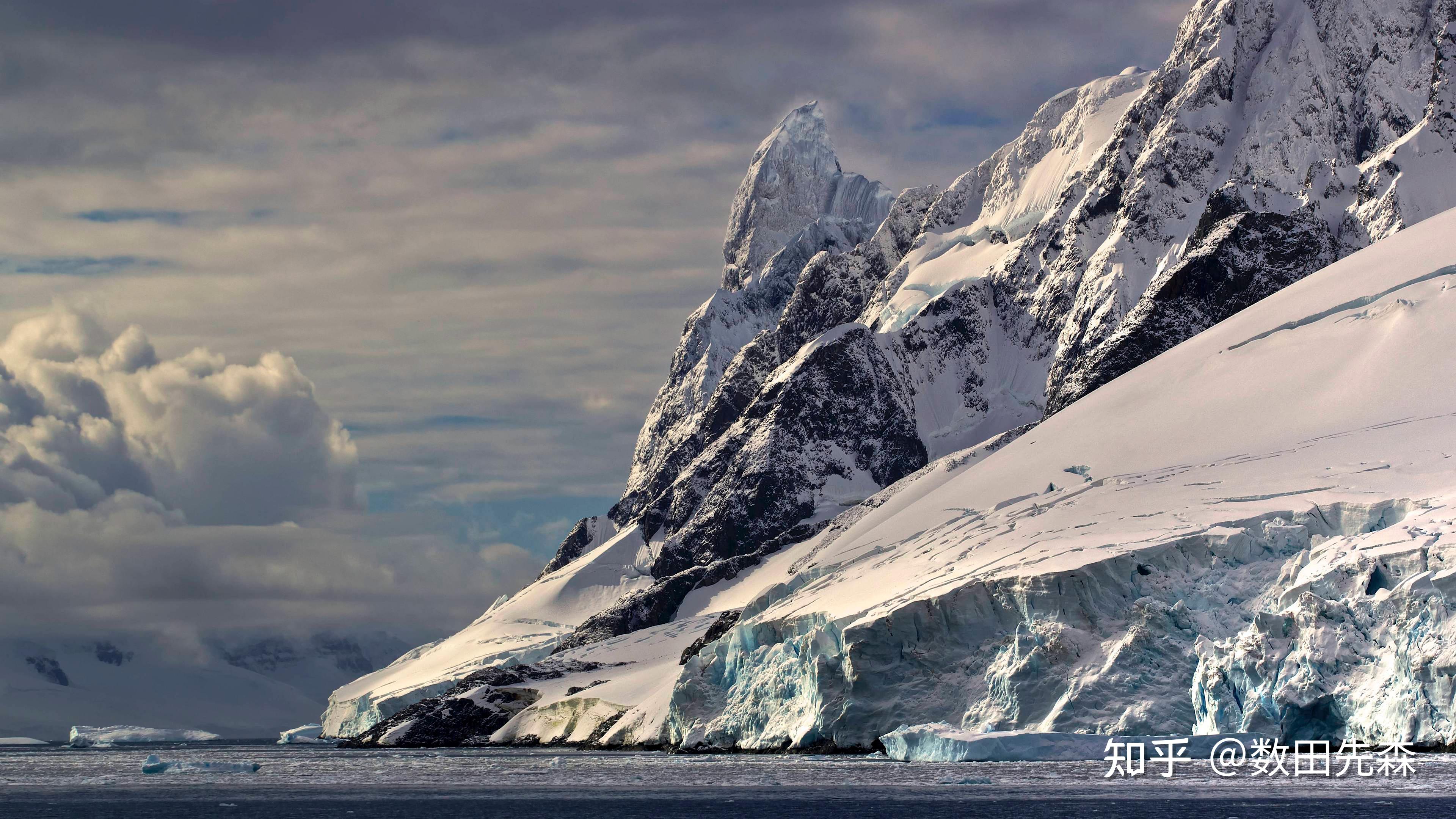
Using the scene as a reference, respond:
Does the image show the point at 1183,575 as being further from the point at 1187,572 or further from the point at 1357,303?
the point at 1357,303

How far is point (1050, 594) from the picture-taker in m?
115

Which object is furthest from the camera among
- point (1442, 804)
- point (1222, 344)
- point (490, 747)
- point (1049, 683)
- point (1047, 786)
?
point (490, 747)

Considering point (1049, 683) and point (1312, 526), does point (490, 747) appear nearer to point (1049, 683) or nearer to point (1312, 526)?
point (1049, 683)

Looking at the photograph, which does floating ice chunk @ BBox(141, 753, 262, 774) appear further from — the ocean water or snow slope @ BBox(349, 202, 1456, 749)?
snow slope @ BBox(349, 202, 1456, 749)

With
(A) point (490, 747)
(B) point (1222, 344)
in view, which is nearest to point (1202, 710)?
(B) point (1222, 344)

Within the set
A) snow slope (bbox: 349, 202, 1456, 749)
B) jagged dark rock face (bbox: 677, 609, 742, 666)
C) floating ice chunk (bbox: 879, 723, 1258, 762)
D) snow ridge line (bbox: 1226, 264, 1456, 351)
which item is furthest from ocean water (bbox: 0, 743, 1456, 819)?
snow ridge line (bbox: 1226, 264, 1456, 351)

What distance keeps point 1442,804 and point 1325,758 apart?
29032 mm

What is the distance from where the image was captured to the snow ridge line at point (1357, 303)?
15450 centimetres

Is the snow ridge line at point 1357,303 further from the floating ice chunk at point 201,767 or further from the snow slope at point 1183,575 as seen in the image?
the floating ice chunk at point 201,767

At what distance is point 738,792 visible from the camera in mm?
93188

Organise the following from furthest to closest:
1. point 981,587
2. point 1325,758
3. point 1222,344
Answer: point 1222,344 → point 981,587 → point 1325,758

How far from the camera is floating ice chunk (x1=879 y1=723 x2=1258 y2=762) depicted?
338ft

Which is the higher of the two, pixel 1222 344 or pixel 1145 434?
pixel 1222 344

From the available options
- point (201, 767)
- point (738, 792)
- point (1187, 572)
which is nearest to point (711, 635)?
point (201, 767)
